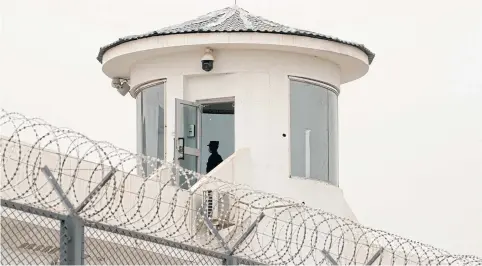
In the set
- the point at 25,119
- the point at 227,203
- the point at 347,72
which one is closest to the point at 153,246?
the point at 227,203

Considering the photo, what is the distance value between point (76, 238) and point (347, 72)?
34.5 feet

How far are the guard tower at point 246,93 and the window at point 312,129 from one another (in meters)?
0.02

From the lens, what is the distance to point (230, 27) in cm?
1817

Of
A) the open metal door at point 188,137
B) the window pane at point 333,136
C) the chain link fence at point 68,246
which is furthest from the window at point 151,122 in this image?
the chain link fence at point 68,246

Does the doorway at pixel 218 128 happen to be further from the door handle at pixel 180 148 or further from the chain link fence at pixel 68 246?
the chain link fence at pixel 68 246

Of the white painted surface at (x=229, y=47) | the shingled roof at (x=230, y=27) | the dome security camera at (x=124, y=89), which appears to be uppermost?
the shingled roof at (x=230, y=27)

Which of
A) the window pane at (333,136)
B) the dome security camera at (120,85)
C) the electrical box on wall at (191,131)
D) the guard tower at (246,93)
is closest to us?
the guard tower at (246,93)

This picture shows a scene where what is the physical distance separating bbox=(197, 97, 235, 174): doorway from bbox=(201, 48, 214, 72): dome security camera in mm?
859

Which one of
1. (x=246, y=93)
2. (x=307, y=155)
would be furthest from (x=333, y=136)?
(x=246, y=93)

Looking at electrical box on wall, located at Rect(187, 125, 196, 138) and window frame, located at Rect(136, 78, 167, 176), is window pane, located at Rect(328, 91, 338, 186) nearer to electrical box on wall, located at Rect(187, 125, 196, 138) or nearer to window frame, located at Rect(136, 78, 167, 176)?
electrical box on wall, located at Rect(187, 125, 196, 138)

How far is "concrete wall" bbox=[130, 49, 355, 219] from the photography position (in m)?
18.3

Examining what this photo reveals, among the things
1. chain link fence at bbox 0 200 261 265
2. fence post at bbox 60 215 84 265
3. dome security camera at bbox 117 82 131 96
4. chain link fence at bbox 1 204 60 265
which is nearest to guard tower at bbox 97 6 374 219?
dome security camera at bbox 117 82 131 96

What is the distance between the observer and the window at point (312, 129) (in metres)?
18.7

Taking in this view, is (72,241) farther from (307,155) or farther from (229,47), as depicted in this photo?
(307,155)
